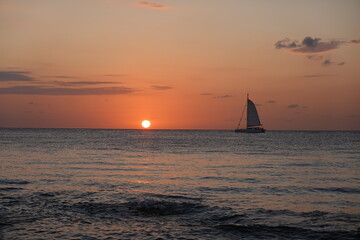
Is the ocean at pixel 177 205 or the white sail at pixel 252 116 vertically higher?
the white sail at pixel 252 116

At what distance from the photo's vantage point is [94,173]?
3666 cm

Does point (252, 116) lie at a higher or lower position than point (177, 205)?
higher

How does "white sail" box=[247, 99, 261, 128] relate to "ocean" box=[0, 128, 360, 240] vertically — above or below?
above

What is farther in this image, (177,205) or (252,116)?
(252,116)

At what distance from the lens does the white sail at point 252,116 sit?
17612 cm

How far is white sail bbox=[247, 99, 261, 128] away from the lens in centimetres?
17612

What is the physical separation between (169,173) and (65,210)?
18322 millimetres

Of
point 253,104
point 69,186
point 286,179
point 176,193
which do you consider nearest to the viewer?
point 176,193

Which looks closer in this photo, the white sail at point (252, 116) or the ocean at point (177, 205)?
the ocean at point (177, 205)

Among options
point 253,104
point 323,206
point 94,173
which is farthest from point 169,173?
point 253,104

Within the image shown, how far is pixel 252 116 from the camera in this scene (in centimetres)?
17800

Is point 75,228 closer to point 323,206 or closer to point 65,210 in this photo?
point 65,210

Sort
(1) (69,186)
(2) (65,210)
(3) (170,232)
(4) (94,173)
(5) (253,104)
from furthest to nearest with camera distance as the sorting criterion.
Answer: (5) (253,104) < (4) (94,173) < (1) (69,186) < (2) (65,210) < (3) (170,232)

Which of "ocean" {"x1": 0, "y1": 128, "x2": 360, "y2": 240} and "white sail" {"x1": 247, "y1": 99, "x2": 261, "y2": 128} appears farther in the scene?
"white sail" {"x1": 247, "y1": 99, "x2": 261, "y2": 128}
